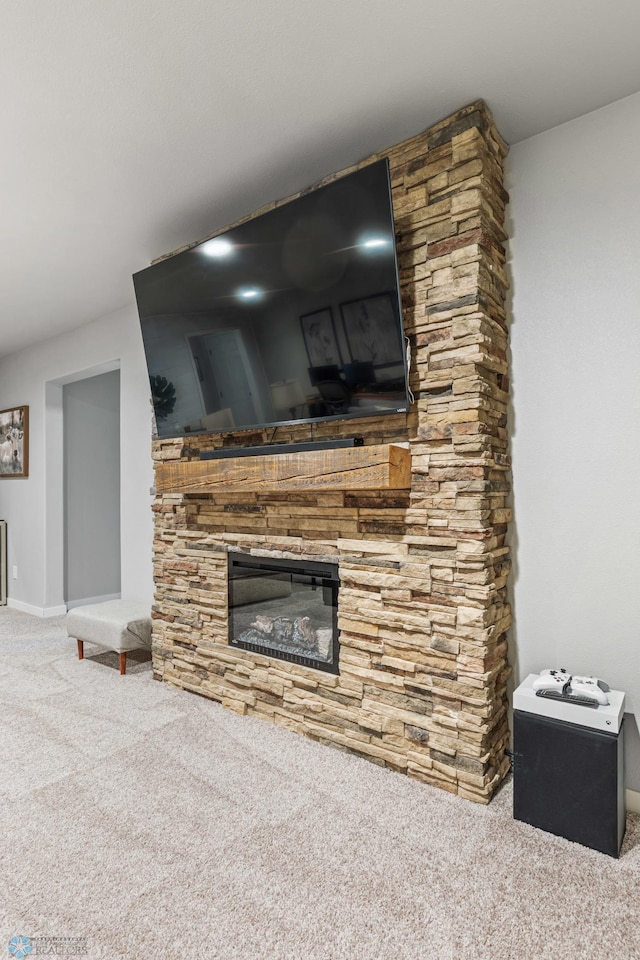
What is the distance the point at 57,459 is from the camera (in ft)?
16.0

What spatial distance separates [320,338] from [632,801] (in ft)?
6.68

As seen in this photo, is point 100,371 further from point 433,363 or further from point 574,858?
point 574,858

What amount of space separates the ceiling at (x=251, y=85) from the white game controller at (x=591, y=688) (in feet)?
6.60

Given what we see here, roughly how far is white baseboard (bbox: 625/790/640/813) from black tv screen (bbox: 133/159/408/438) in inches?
62.0

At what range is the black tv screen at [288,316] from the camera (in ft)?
6.66

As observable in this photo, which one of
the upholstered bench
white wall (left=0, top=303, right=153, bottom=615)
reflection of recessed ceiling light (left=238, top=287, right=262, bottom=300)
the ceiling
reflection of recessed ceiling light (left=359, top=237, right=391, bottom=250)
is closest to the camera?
the ceiling

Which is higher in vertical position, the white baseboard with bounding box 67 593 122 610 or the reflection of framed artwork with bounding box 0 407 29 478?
the reflection of framed artwork with bounding box 0 407 29 478

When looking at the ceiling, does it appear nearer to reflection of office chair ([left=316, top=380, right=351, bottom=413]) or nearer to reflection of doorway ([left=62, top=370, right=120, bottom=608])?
reflection of office chair ([left=316, top=380, right=351, bottom=413])

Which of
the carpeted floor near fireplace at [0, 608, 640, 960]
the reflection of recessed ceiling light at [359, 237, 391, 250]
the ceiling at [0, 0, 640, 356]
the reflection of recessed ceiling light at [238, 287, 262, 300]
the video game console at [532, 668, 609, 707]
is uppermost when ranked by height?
the ceiling at [0, 0, 640, 356]

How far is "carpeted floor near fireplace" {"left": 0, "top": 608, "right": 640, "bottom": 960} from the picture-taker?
135cm

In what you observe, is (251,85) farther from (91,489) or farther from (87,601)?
(87,601)

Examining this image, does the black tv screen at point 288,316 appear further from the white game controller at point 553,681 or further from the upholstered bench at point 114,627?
the upholstered bench at point 114,627

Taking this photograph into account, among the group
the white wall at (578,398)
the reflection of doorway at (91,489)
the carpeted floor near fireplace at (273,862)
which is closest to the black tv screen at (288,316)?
the white wall at (578,398)

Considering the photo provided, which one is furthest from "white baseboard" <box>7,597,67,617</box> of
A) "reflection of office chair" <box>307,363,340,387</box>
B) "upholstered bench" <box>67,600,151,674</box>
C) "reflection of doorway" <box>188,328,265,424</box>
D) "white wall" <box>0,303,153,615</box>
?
"reflection of office chair" <box>307,363,340,387</box>
